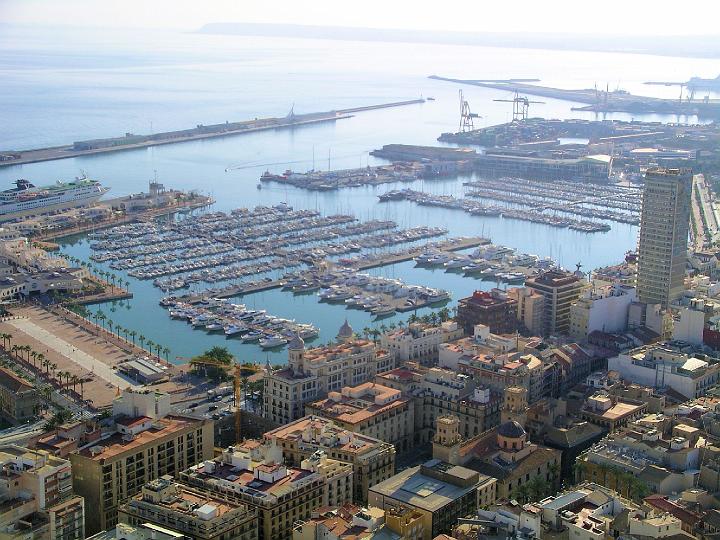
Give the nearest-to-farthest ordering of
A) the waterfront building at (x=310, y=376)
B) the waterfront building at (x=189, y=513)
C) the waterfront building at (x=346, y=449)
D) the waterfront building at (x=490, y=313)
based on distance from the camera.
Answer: the waterfront building at (x=189, y=513) < the waterfront building at (x=346, y=449) < the waterfront building at (x=310, y=376) < the waterfront building at (x=490, y=313)

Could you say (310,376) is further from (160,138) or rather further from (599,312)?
(160,138)

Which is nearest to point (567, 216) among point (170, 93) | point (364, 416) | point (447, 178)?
point (447, 178)

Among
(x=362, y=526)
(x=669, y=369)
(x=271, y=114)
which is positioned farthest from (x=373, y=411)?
(x=271, y=114)

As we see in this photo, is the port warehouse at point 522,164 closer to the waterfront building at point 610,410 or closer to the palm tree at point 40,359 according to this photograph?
the palm tree at point 40,359

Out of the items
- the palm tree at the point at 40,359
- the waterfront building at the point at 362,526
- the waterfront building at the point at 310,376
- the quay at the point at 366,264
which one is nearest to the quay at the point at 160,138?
the quay at the point at 366,264

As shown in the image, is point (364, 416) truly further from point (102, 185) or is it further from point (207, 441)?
point (102, 185)

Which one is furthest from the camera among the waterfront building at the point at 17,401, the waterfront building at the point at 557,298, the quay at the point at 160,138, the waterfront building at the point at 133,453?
Result: the quay at the point at 160,138
